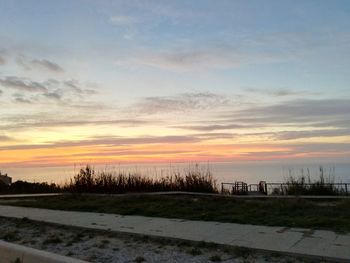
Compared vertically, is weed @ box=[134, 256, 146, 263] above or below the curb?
below

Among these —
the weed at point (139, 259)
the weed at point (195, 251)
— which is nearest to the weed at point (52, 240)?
the weed at point (139, 259)

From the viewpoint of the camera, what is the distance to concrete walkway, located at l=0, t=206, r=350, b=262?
24.3 feet

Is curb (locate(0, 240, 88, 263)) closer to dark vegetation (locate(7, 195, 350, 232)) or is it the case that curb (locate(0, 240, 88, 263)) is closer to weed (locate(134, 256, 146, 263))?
weed (locate(134, 256, 146, 263))

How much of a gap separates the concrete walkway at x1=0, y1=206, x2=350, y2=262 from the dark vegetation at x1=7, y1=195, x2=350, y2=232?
496 mm

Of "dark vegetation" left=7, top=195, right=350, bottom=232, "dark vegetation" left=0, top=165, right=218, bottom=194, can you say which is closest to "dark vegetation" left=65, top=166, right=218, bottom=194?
"dark vegetation" left=0, top=165, right=218, bottom=194

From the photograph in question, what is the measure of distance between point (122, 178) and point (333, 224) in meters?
11.5

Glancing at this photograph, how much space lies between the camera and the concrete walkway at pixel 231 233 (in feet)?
24.3

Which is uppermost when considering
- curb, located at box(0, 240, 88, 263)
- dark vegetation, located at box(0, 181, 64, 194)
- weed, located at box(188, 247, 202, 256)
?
dark vegetation, located at box(0, 181, 64, 194)

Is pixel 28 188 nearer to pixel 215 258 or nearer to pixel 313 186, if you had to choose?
pixel 313 186

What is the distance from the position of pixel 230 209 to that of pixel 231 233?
2.82 m

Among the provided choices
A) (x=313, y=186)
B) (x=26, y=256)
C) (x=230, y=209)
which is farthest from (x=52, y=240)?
(x=313, y=186)

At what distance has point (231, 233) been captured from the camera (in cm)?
887

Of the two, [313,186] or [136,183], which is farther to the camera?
[136,183]

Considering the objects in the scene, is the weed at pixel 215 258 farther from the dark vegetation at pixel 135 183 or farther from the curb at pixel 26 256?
the dark vegetation at pixel 135 183
